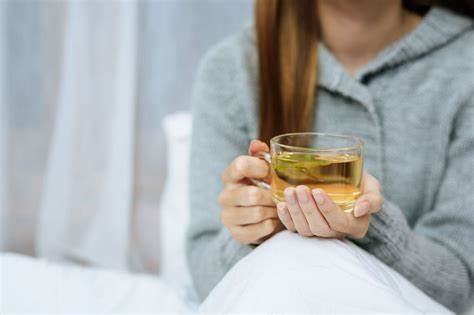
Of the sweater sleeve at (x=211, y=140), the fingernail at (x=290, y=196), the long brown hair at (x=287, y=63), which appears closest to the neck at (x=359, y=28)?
the long brown hair at (x=287, y=63)

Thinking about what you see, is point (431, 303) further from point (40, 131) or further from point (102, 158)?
point (40, 131)

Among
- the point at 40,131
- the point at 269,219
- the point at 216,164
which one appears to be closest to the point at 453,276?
the point at 269,219

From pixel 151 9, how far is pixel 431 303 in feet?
4.03

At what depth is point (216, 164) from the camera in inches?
44.4

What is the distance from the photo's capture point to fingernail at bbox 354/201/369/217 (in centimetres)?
76

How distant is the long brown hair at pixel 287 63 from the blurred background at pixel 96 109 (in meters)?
0.60

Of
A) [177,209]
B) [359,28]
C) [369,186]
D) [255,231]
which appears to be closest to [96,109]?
[177,209]

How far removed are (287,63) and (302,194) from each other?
0.44 metres

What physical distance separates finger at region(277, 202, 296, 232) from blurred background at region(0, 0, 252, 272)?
102 cm

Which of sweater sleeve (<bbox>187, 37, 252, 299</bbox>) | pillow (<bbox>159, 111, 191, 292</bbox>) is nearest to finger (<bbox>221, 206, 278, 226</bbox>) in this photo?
sweater sleeve (<bbox>187, 37, 252, 299</bbox>)

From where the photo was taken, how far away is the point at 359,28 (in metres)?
1.15

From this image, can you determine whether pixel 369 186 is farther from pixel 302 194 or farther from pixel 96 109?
pixel 96 109

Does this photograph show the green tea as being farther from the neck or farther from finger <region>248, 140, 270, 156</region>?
the neck

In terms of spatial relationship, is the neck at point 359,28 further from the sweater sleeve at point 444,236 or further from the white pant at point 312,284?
the white pant at point 312,284
